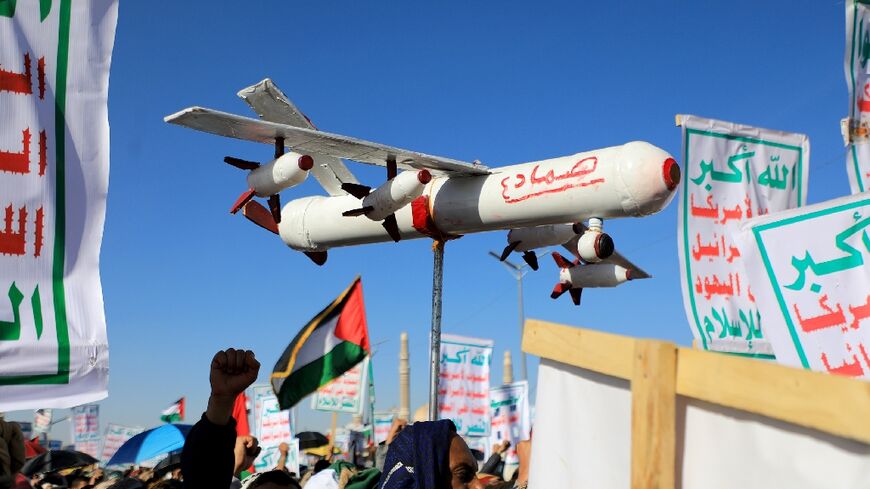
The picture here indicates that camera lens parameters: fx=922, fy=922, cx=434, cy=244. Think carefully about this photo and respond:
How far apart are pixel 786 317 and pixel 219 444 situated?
133 inches

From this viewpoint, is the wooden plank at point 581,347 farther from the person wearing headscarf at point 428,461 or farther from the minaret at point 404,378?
the minaret at point 404,378

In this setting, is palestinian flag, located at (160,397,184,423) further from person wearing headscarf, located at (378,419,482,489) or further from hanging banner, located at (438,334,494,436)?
person wearing headscarf, located at (378,419,482,489)

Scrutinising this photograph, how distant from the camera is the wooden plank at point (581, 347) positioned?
1.87 meters

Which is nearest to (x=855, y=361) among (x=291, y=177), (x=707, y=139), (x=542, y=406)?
(x=707, y=139)

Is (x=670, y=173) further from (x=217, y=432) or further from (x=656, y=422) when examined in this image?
(x=656, y=422)

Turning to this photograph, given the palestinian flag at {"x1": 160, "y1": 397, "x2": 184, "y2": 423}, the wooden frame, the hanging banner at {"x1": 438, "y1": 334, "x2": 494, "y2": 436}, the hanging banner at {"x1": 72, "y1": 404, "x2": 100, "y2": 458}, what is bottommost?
the hanging banner at {"x1": 72, "y1": 404, "x2": 100, "y2": 458}

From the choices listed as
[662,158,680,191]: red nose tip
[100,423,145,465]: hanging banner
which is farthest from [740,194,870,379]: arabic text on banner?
[100,423,145,465]: hanging banner

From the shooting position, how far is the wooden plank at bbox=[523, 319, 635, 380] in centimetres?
187

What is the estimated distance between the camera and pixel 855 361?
505 centimetres

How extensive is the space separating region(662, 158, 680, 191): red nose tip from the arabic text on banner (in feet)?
11.3

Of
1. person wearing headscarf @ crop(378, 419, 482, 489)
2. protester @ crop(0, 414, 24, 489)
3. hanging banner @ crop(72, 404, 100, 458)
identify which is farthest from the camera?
hanging banner @ crop(72, 404, 100, 458)

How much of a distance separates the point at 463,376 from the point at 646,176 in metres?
9.02

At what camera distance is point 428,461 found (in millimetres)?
3783

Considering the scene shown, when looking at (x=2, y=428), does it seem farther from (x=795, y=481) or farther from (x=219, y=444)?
(x=795, y=481)
